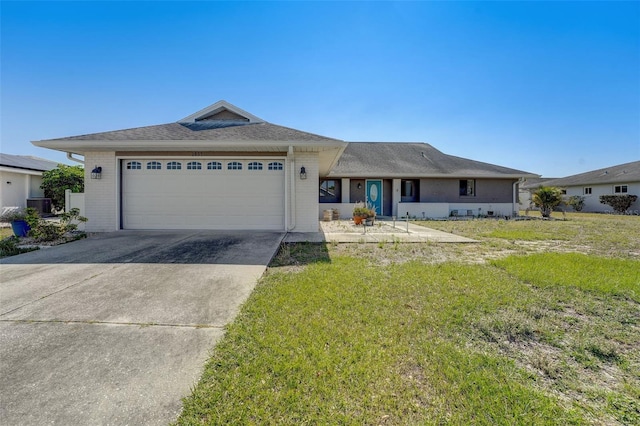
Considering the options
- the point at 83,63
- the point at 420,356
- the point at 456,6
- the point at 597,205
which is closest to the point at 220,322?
the point at 420,356

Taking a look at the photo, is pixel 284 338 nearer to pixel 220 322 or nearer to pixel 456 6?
pixel 220 322

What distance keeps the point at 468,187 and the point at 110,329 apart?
19296 millimetres

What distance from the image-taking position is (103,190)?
348 inches

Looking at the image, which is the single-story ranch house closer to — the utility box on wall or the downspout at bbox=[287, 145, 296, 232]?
the downspout at bbox=[287, 145, 296, 232]

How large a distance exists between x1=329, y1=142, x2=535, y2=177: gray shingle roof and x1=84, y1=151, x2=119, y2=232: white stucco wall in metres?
10.4

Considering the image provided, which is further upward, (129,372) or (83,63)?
(83,63)

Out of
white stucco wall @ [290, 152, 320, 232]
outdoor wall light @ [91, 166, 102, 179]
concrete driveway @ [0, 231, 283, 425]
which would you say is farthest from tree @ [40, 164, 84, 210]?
white stucco wall @ [290, 152, 320, 232]

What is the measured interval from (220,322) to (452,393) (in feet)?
7.60

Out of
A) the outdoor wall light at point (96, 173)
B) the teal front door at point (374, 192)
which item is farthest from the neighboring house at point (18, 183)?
the teal front door at point (374, 192)

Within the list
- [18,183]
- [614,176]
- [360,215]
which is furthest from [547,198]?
[18,183]

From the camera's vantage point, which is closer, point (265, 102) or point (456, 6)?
point (456, 6)

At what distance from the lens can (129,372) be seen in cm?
209

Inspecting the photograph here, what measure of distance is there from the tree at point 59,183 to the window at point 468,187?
24.0 meters

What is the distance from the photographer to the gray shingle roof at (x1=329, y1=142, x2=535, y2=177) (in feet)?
53.2
